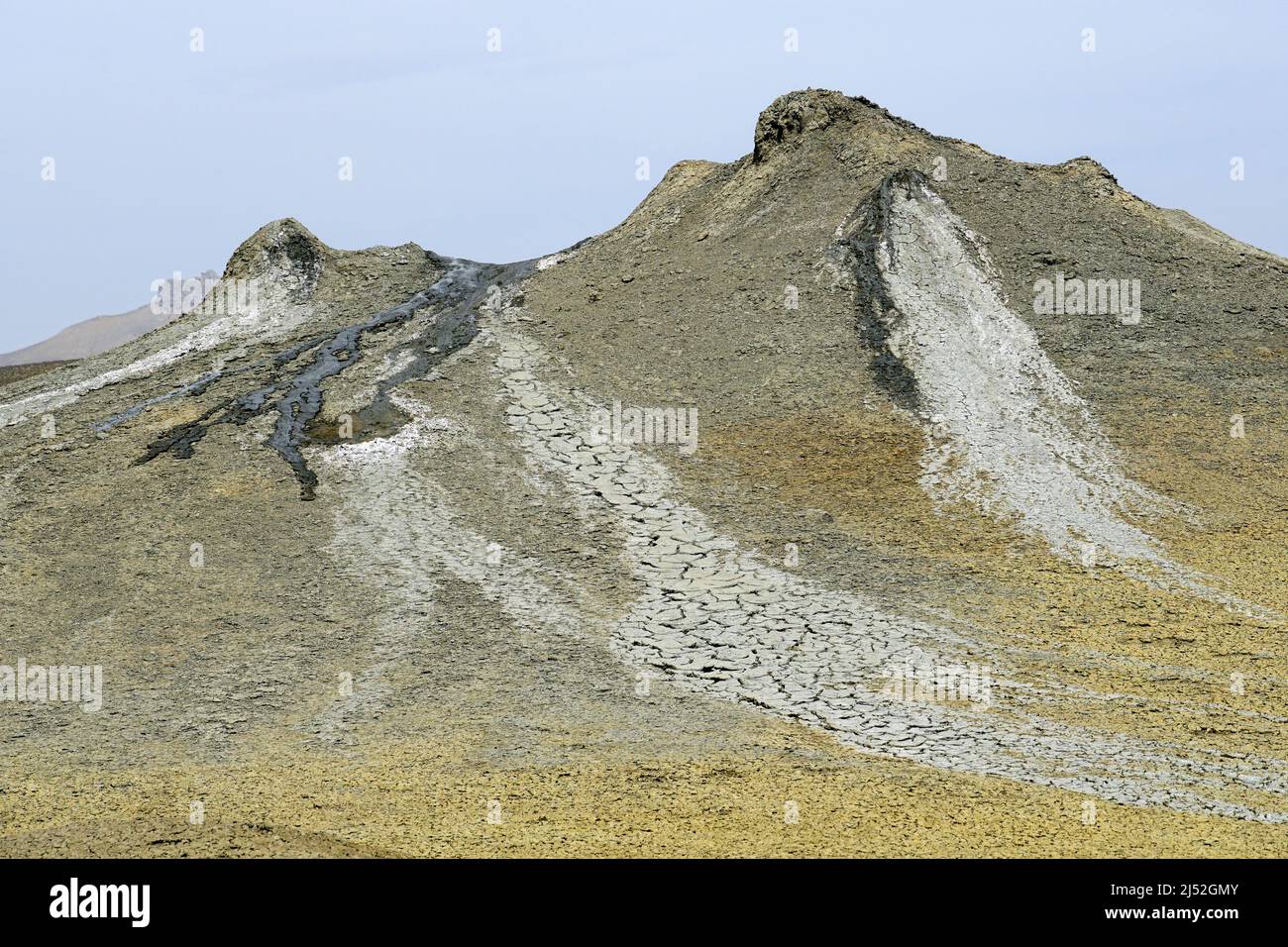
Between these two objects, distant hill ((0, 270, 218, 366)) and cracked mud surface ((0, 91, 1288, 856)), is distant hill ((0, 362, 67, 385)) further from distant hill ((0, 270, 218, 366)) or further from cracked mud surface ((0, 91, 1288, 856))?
distant hill ((0, 270, 218, 366))

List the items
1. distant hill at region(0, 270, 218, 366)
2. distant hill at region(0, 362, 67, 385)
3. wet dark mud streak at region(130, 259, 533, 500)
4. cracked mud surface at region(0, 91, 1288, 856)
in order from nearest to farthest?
cracked mud surface at region(0, 91, 1288, 856)
wet dark mud streak at region(130, 259, 533, 500)
distant hill at region(0, 362, 67, 385)
distant hill at region(0, 270, 218, 366)

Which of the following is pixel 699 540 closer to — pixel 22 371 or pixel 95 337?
pixel 22 371

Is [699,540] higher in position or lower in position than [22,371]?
lower

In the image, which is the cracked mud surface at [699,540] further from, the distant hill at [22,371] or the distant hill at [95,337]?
the distant hill at [95,337]

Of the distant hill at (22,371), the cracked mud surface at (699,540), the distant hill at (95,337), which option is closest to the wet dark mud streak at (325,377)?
the cracked mud surface at (699,540)

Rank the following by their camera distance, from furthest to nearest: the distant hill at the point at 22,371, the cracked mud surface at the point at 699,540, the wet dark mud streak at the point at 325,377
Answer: the distant hill at the point at 22,371
the wet dark mud streak at the point at 325,377
the cracked mud surface at the point at 699,540

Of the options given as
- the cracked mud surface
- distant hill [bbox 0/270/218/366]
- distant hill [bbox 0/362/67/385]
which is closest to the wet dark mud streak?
the cracked mud surface

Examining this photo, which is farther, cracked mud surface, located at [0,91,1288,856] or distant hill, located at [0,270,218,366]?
distant hill, located at [0,270,218,366]

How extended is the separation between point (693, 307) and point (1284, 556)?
46.0ft

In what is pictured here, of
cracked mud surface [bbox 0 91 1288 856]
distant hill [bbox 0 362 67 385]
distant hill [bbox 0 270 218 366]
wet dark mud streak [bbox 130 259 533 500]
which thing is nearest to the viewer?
cracked mud surface [bbox 0 91 1288 856]

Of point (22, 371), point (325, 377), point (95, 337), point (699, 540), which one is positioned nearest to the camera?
point (699, 540)

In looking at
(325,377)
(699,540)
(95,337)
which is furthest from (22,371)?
(95,337)

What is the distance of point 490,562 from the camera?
A: 1995 cm

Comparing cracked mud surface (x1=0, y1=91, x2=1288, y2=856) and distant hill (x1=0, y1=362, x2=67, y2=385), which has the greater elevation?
distant hill (x1=0, y1=362, x2=67, y2=385)
